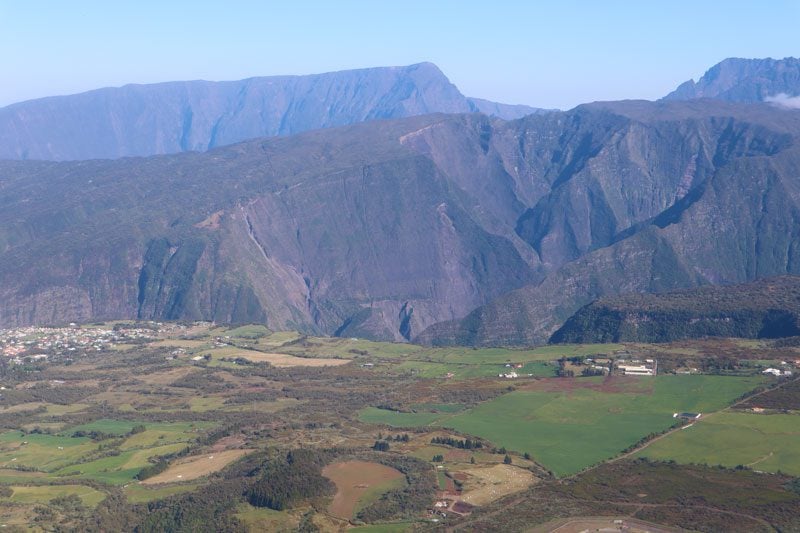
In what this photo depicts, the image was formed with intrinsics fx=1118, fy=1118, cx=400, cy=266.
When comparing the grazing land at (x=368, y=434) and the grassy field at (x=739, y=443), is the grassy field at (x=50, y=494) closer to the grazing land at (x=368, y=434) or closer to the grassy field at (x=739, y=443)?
the grazing land at (x=368, y=434)

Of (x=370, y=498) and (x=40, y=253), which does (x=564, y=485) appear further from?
(x=40, y=253)

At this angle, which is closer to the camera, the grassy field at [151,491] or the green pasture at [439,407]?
the grassy field at [151,491]

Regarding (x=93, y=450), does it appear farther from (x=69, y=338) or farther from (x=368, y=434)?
(x=69, y=338)

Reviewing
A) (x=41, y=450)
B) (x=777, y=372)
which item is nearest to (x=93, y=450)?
(x=41, y=450)

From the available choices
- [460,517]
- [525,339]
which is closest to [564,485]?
[460,517]

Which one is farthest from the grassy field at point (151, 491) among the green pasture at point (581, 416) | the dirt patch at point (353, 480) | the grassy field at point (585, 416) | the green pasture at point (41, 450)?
the grassy field at point (585, 416)
